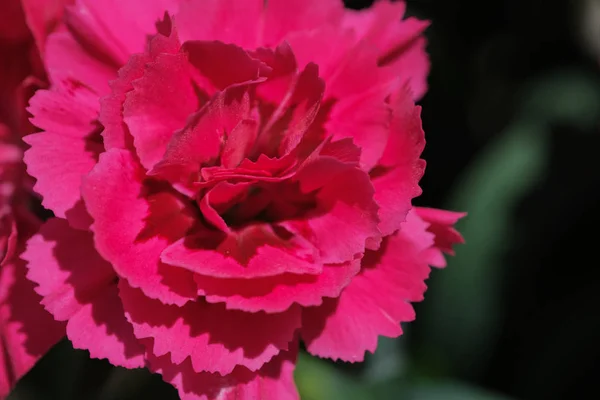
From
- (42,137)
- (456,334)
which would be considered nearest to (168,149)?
(42,137)

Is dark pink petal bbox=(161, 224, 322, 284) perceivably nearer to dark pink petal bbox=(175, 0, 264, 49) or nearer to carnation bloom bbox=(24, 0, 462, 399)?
carnation bloom bbox=(24, 0, 462, 399)

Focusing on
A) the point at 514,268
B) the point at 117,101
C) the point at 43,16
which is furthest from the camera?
the point at 514,268

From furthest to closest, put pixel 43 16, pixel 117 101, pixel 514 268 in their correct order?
pixel 514 268, pixel 43 16, pixel 117 101

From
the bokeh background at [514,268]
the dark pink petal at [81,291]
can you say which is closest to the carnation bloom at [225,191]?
the dark pink petal at [81,291]

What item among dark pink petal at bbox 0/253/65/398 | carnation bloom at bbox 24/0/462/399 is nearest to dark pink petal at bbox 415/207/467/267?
carnation bloom at bbox 24/0/462/399

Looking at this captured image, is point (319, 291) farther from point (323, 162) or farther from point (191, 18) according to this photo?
point (191, 18)

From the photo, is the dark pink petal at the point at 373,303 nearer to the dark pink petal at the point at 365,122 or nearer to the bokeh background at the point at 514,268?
the dark pink petal at the point at 365,122

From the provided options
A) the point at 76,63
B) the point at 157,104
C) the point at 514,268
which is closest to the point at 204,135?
the point at 157,104

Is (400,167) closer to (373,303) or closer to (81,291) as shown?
(373,303)
